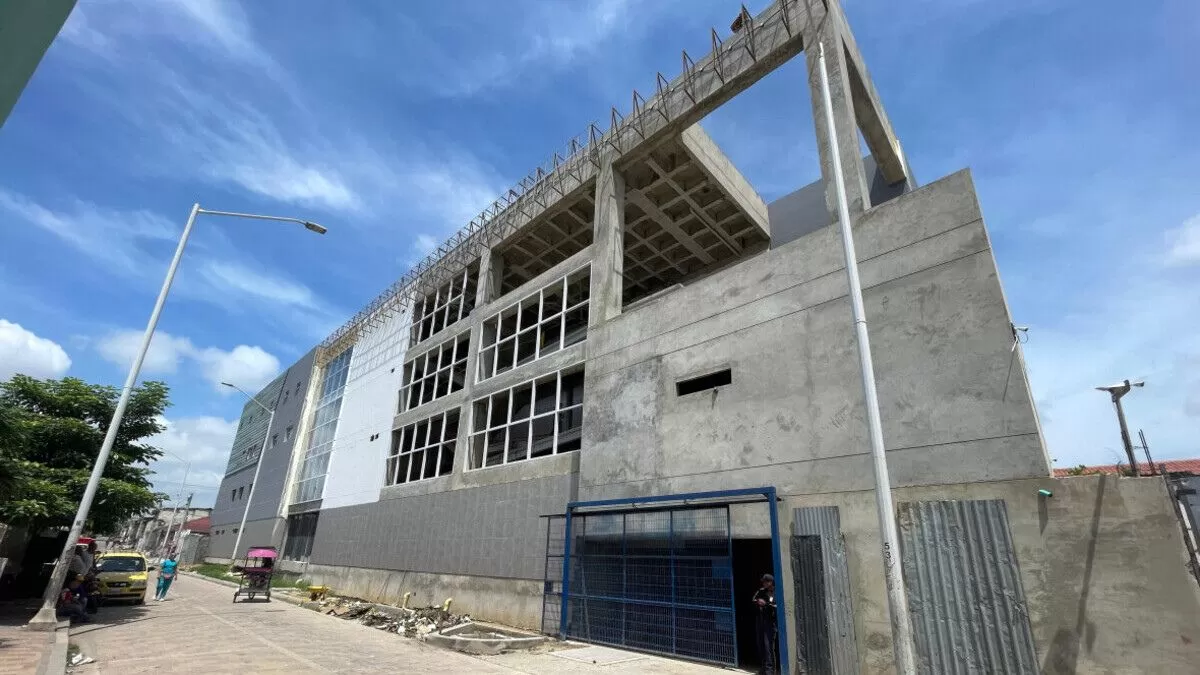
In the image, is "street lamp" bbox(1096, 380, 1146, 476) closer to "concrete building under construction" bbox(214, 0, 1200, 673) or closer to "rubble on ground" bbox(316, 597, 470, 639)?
"concrete building under construction" bbox(214, 0, 1200, 673)

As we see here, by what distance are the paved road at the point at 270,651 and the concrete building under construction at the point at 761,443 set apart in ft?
9.51

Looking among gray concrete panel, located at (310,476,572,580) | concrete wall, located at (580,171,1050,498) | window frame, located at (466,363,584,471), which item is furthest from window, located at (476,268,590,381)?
concrete wall, located at (580,171,1050,498)

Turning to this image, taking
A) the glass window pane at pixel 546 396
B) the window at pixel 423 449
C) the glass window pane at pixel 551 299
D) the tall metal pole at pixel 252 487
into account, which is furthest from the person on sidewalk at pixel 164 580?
the glass window pane at pixel 551 299

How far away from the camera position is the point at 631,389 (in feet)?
56.0

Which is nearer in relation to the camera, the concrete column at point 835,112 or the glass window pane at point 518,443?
the concrete column at point 835,112

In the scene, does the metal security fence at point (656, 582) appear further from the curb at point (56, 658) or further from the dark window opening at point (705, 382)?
the curb at point (56, 658)

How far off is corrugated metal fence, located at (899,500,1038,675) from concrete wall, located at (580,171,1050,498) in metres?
0.77

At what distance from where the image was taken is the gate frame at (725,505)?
11.2 metres

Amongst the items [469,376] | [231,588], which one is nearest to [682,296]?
[469,376]

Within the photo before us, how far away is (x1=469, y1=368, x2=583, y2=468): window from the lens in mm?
22703

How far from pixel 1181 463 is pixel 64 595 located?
4391cm

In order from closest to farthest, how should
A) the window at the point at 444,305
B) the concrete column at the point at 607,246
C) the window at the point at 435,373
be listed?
the concrete column at the point at 607,246 → the window at the point at 435,373 → the window at the point at 444,305

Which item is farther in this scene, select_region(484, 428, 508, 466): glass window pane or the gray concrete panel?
select_region(484, 428, 508, 466): glass window pane

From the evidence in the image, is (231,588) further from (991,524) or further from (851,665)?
(991,524)
